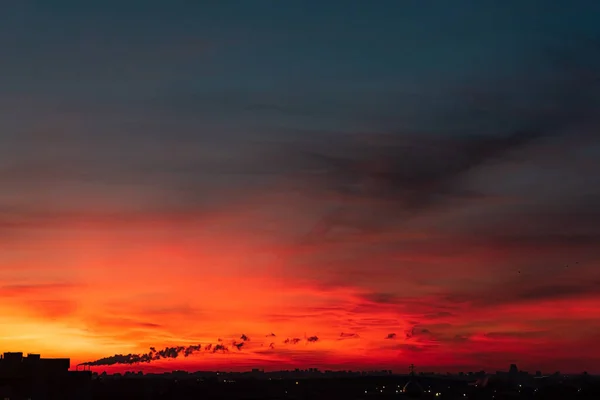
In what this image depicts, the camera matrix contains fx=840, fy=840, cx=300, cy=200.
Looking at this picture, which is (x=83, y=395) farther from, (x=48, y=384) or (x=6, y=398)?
(x=6, y=398)

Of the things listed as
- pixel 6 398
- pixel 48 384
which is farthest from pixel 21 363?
pixel 6 398

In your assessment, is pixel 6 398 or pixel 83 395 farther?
pixel 83 395

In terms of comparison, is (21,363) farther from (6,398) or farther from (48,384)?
(6,398)

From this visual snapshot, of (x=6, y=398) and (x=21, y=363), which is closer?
(x=6, y=398)

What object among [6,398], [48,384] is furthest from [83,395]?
[6,398]
